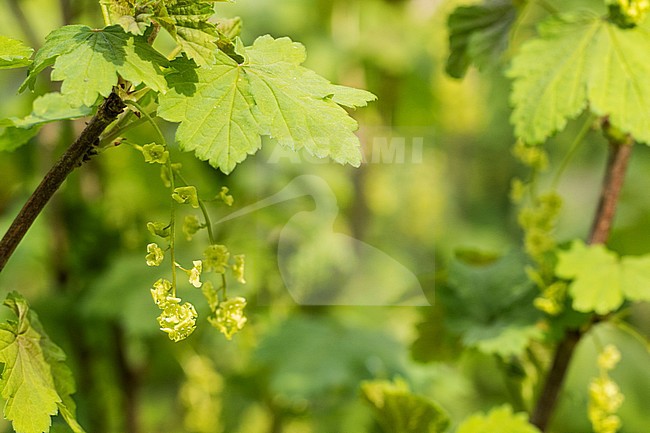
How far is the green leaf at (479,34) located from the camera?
1124 mm

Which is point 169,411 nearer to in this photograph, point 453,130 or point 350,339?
point 350,339

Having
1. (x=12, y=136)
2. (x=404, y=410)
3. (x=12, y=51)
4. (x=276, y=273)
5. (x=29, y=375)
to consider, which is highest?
(x=12, y=51)

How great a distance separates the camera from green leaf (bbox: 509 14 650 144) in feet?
3.03

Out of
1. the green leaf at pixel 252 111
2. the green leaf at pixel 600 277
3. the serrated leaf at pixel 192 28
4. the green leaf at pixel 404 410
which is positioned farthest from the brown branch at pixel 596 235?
the serrated leaf at pixel 192 28

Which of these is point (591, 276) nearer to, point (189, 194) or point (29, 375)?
point (189, 194)

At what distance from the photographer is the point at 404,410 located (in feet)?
3.41

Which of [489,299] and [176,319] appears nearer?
[176,319]

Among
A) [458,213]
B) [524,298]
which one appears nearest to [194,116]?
[524,298]

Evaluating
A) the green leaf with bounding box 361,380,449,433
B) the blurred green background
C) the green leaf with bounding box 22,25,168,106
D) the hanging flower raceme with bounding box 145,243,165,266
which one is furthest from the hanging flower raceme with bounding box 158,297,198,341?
the blurred green background

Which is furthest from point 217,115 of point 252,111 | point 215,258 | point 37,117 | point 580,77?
point 580,77

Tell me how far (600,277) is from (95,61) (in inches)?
26.2

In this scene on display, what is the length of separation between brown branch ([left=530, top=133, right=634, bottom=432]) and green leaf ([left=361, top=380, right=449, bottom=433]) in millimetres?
171

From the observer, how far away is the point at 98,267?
1561mm

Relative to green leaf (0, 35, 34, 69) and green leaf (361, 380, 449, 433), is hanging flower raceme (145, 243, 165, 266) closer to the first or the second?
green leaf (0, 35, 34, 69)
